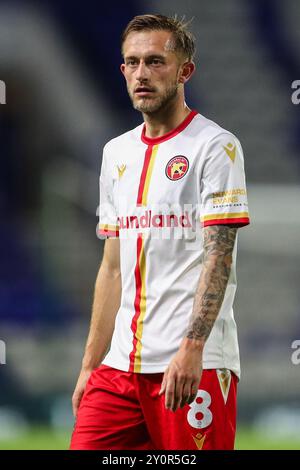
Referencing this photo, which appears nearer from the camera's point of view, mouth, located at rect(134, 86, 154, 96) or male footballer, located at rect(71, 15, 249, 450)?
male footballer, located at rect(71, 15, 249, 450)

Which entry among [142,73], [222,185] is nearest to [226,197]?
[222,185]

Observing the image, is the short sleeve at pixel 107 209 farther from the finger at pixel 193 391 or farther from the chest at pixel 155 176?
the finger at pixel 193 391

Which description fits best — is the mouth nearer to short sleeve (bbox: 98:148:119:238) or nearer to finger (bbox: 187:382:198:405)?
short sleeve (bbox: 98:148:119:238)

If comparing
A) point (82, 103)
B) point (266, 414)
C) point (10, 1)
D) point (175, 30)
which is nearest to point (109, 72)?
point (82, 103)

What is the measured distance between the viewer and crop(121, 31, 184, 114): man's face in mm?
3324

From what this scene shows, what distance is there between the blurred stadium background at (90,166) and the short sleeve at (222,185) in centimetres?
399

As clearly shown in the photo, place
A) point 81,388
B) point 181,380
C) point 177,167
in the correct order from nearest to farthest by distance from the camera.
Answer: point 181,380, point 177,167, point 81,388

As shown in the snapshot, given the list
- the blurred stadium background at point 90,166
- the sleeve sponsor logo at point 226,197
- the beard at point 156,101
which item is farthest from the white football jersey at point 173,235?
the blurred stadium background at point 90,166

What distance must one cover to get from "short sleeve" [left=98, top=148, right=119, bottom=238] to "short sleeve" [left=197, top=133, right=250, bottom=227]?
468mm

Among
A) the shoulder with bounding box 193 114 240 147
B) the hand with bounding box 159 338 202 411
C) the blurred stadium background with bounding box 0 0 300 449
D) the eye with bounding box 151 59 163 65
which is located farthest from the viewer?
the blurred stadium background with bounding box 0 0 300 449

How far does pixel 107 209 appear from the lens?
3.65 m

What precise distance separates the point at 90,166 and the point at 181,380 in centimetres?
458

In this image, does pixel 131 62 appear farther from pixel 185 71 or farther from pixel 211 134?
pixel 211 134

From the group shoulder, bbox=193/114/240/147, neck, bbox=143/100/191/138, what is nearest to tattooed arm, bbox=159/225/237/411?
shoulder, bbox=193/114/240/147
